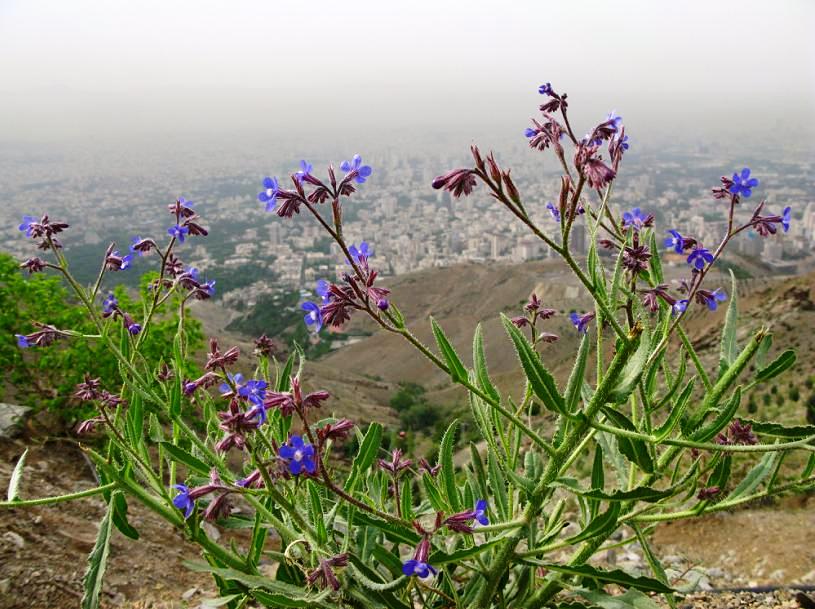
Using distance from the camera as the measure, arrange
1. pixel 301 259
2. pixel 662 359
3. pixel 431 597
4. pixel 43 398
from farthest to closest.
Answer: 1. pixel 301 259
2. pixel 43 398
3. pixel 431 597
4. pixel 662 359

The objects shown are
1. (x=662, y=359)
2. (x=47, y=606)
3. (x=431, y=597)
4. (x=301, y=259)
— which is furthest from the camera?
(x=301, y=259)

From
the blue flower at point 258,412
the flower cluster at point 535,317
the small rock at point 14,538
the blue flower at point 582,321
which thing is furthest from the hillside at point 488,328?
the blue flower at point 258,412

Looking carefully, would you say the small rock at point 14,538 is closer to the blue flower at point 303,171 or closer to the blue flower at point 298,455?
the blue flower at point 298,455

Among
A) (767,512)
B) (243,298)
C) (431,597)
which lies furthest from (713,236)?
(431,597)

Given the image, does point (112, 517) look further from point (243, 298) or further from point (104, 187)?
point (104, 187)

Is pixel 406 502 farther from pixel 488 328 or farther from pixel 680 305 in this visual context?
pixel 488 328

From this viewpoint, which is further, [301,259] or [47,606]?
→ [301,259]
